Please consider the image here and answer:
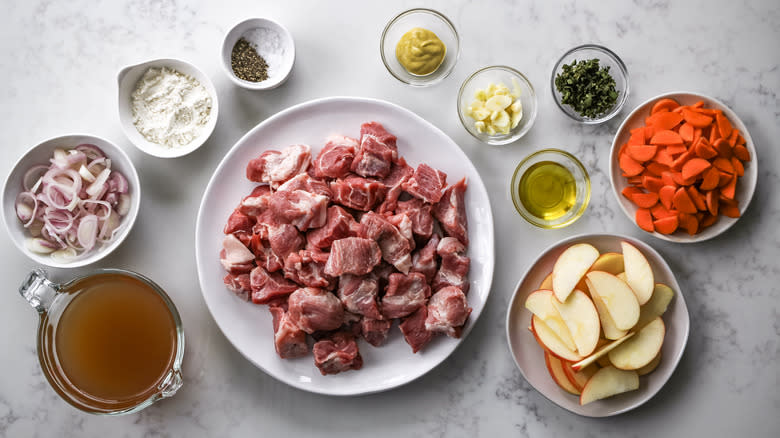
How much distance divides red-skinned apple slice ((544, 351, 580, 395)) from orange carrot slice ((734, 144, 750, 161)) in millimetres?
1308

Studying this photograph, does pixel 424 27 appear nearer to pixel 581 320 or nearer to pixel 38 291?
pixel 581 320

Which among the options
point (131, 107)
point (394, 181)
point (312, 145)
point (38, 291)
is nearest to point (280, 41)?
point (312, 145)

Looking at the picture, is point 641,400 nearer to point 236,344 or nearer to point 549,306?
point 549,306

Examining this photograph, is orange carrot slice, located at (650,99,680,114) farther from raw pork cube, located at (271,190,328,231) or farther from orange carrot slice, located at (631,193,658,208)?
raw pork cube, located at (271,190,328,231)

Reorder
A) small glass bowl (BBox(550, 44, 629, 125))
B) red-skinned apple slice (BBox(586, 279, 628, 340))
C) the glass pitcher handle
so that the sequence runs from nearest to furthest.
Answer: the glass pitcher handle < red-skinned apple slice (BBox(586, 279, 628, 340)) < small glass bowl (BBox(550, 44, 629, 125))

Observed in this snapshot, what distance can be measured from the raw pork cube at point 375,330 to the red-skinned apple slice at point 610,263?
1.02 m

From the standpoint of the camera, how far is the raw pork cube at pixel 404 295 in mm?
2467

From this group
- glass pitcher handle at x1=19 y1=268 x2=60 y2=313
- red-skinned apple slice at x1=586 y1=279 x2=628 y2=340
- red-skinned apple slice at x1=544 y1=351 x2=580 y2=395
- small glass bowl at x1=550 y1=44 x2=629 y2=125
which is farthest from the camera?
small glass bowl at x1=550 y1=44 x2=629 y2=125

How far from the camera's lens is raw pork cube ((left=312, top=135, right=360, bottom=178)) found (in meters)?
2.51

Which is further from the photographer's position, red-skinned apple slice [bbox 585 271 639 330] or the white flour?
the white flour

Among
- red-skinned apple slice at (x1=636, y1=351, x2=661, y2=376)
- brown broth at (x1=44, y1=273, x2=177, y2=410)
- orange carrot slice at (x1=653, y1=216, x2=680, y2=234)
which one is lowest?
brown broth at (x1=44, y1=273, x2=177, y2=410)

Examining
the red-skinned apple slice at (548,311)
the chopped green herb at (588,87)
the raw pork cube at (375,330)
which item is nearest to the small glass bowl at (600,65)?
the chopped green herb at (588,87)

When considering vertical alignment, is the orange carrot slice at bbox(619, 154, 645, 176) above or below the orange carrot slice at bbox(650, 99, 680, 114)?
below

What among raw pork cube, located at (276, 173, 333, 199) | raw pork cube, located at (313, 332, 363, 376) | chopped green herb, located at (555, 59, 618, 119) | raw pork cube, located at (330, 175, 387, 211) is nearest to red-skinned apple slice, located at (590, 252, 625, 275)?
chopped green herb, located at (555, 59, 618, 119)
